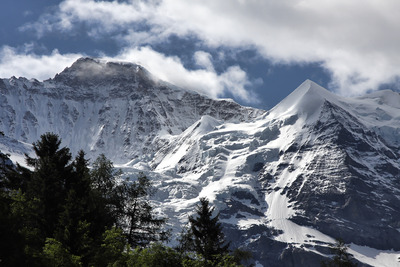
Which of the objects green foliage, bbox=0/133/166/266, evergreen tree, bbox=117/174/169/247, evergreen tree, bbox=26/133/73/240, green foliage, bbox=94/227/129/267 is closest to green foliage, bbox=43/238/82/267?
green foliage, bbox=0/133/166/266

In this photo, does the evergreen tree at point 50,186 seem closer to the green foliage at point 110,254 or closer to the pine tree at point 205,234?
the green foliage at point 110,254

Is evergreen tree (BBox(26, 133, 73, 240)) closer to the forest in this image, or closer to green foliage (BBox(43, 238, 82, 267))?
the forest

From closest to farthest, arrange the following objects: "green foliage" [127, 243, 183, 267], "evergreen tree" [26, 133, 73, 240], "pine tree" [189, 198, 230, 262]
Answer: "green foliage" [127, 243, 183, 267] → "evergreen tree" [26, 133, 73, 240] → "pine tree" [189, 198, 230, 262]

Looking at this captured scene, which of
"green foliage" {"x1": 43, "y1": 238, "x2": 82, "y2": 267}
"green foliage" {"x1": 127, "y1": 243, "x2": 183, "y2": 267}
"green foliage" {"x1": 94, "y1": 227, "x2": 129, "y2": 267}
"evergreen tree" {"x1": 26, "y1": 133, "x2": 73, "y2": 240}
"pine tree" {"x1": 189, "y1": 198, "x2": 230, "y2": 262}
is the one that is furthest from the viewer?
"pine tree" {"x1": 189, "y1": 198, "x2": 230, "y2": 262}

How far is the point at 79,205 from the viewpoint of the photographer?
41719 mm

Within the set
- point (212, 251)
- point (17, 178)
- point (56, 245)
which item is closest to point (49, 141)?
point (17, 178)

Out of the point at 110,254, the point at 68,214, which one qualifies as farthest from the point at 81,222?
the point at 110,254

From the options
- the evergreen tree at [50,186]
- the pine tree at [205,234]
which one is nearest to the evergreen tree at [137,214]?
the pine tree at [205,234]

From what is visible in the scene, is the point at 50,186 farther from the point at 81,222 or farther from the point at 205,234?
the point at 205,234

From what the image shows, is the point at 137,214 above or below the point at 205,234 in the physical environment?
above

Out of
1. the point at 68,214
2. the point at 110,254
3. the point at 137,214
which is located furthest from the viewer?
the point at 137,214

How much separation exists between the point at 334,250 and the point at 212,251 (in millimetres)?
44257

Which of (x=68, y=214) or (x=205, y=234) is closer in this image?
(x=68, y=214)

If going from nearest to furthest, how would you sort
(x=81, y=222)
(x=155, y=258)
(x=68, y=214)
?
(x=155, y=258) → (x=81, y=222) → (x=68, y=214)
